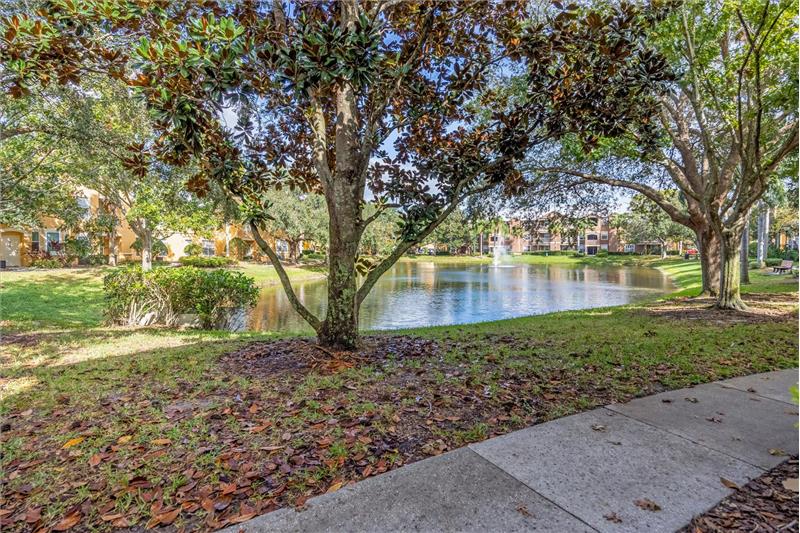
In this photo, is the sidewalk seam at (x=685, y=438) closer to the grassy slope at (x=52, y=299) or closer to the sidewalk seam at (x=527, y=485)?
the sidewalk seam at (x=527, y=485)

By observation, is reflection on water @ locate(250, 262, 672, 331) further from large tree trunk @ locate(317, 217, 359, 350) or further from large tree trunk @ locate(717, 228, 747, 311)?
large tree trunk @ locate(317, 217, 359, 350)

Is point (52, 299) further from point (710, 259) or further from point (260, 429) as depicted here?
point (710, 259)

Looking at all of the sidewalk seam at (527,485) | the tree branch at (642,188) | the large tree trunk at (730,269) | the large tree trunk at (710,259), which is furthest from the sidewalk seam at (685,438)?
the large tree trunk at (710,259)

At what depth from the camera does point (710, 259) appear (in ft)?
36.3

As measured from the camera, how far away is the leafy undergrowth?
225cm

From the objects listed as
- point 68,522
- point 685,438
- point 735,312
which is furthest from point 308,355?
point 735,312

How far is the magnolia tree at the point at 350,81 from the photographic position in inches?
141

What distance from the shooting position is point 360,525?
1981mm

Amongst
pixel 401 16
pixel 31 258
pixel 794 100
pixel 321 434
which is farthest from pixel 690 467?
pixel 31 258

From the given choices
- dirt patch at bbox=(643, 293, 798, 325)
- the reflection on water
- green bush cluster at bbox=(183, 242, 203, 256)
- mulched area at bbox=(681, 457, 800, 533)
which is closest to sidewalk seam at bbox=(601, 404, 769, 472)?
mulched area at bbox=(681, 457, 800, 533)

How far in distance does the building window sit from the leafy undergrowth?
77.5 feet

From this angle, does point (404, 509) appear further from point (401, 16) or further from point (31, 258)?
point (31, 258)

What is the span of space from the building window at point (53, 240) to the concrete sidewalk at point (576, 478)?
30598mm

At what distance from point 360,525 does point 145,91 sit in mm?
4117
